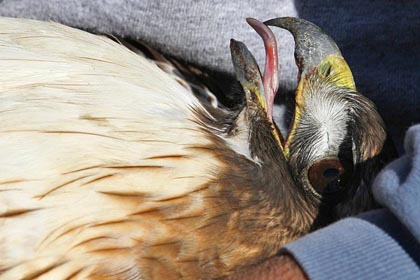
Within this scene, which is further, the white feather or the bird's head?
the bird's head

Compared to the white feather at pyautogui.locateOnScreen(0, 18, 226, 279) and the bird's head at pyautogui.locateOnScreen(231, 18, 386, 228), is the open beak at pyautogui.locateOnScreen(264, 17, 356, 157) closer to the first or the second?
the bird's head at pyautogui.locateOnScreen(231, 18, 386, 228)

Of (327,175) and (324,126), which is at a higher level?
(324,126)

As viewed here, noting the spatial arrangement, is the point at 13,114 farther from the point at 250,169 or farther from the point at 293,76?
the point at 293,76

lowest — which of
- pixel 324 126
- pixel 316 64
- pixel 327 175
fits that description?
pixel 327 175

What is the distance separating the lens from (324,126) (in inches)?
85.4

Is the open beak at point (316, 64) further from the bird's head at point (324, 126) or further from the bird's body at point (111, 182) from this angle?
the bird's body at point (111, 182)

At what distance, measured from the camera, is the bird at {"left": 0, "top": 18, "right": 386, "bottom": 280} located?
177cm

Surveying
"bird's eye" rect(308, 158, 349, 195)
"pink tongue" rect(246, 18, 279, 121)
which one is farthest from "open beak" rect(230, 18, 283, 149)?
"bird's eye" rect(308, 158, 349, 195)

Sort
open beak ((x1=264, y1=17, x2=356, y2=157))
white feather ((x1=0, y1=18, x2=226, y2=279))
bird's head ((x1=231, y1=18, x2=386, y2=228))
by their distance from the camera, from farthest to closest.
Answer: open beak ((x1=264, y1=17, x2=356, y2=157)) < bird's head ((x1=231, y1=18, x2=386, y2=228)) < white feather ((x1=0, y1=18, x2=226, y2=279))

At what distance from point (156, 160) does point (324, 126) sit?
1.64 ft

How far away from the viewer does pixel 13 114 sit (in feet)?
6.17

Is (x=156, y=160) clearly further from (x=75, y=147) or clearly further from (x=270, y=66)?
(x=270, y=66)

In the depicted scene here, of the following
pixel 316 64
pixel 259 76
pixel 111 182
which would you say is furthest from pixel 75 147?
pixel 316 64

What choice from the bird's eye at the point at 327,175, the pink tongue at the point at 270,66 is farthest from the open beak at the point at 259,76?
the bird's eye at the point at 327,175
